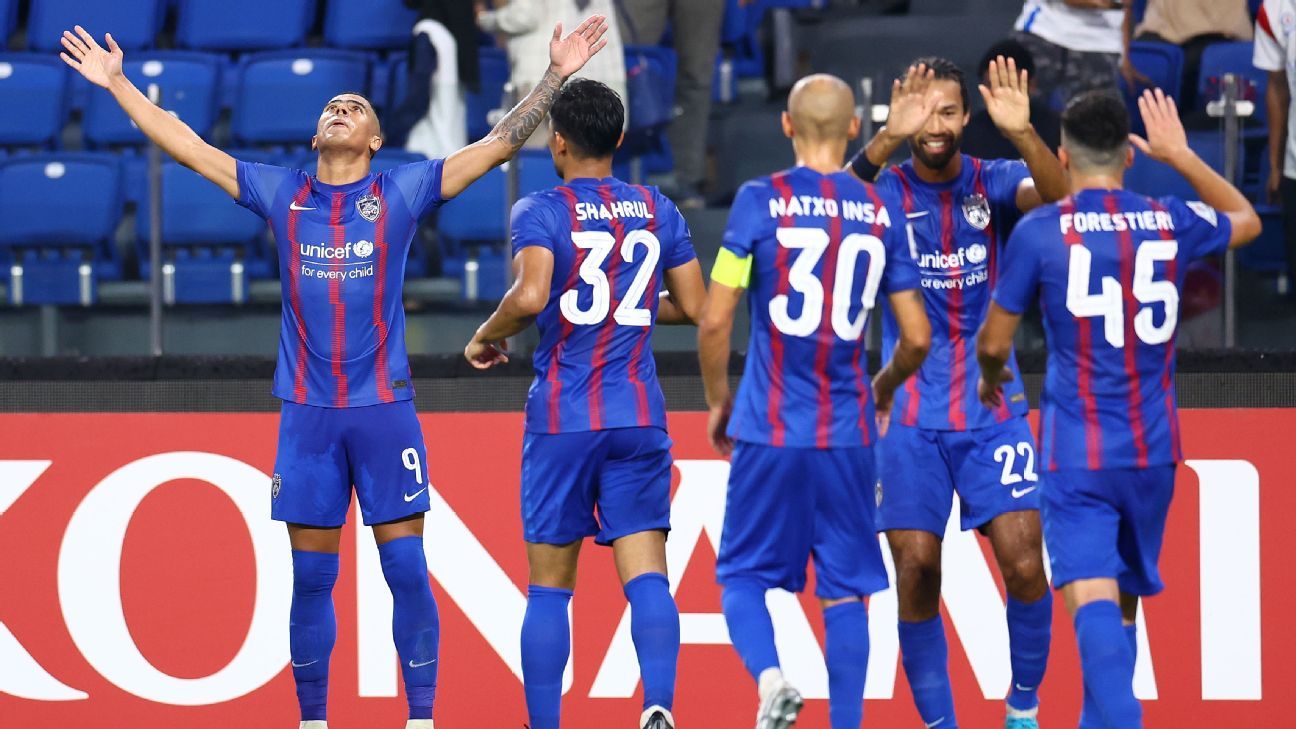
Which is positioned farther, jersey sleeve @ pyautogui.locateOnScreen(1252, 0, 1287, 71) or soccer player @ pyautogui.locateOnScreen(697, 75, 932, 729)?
jersey sleeve @ pyautogui.locateOnScreen(1252, 0, 1287, 71)

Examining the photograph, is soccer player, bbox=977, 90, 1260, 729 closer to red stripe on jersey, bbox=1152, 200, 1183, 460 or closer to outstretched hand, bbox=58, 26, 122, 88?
red stripe on jersey, bbox=1152, 200, 1183, 460

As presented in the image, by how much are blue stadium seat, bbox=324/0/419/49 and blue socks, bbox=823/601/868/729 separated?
527 cm

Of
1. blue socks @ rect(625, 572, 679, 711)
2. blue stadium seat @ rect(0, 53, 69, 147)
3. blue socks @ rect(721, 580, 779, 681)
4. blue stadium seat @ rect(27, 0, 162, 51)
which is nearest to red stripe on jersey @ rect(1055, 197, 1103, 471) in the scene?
blue socks @ rect(721, 580, 779, 681)

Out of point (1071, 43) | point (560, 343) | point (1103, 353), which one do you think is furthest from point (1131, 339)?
point (1071, 43)

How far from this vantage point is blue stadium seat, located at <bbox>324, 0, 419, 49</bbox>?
9.75 metres

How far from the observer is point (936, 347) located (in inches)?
240

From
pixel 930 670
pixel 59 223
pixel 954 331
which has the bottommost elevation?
pixel 930 670

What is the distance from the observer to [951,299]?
19.9ft

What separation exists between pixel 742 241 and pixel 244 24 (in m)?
5.72

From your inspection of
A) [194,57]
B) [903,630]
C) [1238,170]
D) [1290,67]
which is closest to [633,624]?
[903,630]

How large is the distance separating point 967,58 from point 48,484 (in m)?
5.21

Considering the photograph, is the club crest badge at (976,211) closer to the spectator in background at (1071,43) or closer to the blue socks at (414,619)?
the spectator in background at (1071,43)

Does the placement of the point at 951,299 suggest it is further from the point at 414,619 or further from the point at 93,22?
the point at 93,22

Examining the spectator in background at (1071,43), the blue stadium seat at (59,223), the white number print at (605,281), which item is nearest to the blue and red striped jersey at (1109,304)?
the white number print at (605,281)
